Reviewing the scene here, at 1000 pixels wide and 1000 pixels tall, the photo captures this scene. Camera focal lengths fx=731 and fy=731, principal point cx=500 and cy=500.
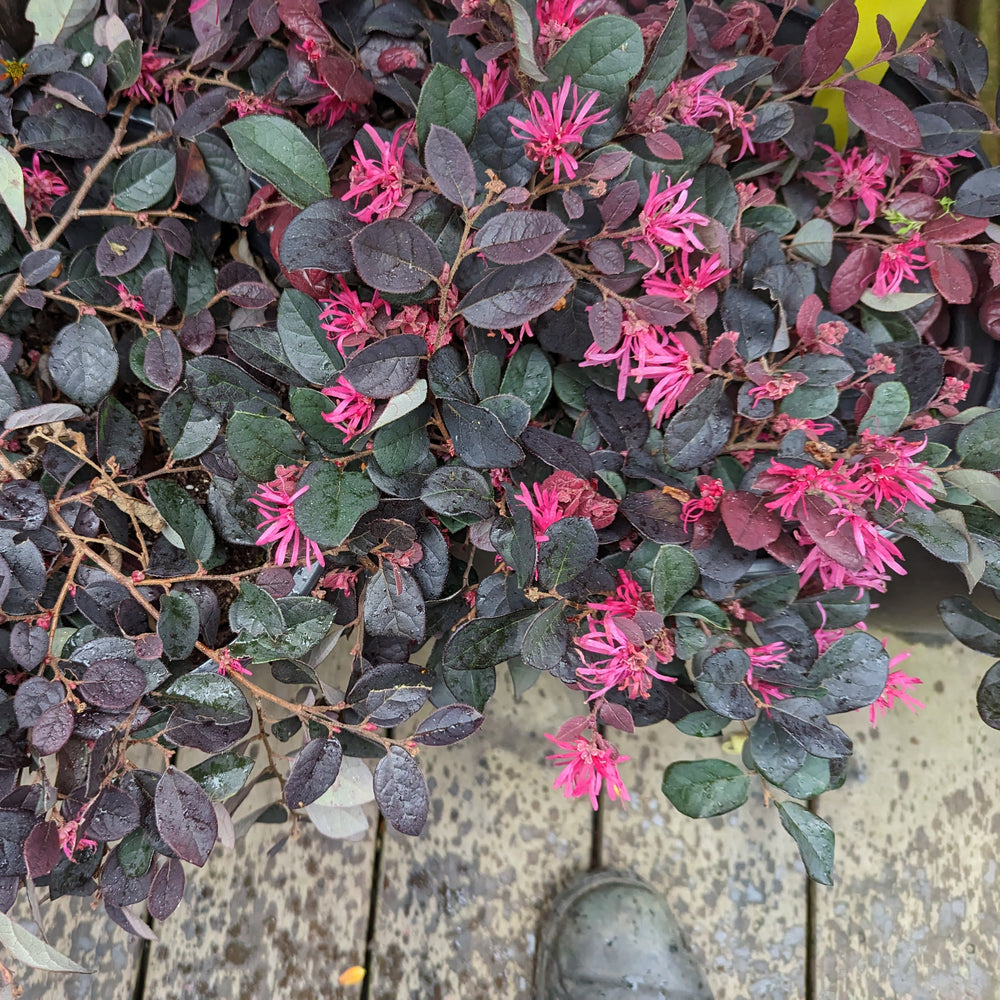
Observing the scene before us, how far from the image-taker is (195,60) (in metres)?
0.58

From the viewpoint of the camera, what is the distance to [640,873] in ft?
3.47

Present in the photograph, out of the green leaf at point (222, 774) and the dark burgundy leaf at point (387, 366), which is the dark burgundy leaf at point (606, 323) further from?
the green leaf at point (222, 774)

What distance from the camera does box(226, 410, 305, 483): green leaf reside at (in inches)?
18.4

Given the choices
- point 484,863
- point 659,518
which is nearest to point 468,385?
point 659,518

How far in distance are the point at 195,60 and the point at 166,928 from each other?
42.2 inches

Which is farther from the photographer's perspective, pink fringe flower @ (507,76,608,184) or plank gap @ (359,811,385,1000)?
plank gap @ (359,811,385,1000)

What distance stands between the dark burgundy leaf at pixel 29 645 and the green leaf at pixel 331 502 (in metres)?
0.26

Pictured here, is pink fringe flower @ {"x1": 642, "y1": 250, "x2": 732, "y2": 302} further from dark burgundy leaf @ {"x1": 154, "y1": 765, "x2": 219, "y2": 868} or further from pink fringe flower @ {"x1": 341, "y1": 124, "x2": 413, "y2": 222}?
dark burgundy leaf @ {"x1": 154, "y1": 765, "x2": 219, "y2": 868}

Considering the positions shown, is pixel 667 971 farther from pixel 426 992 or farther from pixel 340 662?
pixel 340 662

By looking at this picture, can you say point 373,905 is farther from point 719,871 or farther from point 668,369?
point 668,369

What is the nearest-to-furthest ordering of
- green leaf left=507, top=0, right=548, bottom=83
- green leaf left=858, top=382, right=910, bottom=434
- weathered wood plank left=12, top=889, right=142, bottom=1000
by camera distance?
green leaf left=507, top=0, right=548, bottom=83 < green leaf left=858, top=382, right=910, bottom=434 < weathered wood plank left=12, top=889, right=142, bottom=1000

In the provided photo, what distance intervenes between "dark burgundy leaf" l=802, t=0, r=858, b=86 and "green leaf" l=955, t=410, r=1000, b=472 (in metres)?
0.28

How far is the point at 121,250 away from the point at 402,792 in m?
0.47

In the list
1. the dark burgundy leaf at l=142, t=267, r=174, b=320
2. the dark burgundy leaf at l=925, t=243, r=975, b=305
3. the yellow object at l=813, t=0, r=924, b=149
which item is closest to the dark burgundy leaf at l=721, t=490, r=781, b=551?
the dark burgundy leaf at l=925, t=243, r=975, b=305
